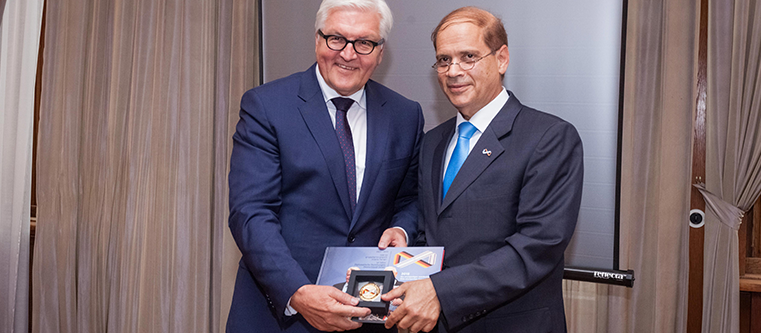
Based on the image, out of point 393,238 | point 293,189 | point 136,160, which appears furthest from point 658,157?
point 136,160

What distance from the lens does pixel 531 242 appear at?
1.45 metres

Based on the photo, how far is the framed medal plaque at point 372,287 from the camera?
4.62 feet

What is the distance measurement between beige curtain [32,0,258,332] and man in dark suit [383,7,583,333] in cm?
167

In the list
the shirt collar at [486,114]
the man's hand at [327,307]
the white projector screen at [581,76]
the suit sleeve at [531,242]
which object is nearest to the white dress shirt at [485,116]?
the shirt collar at [486,114]

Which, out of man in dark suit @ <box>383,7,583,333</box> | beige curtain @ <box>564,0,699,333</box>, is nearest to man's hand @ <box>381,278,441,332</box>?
man in dark suit @ <box>383,7,583,333</box>

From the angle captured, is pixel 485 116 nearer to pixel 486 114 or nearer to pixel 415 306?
pixel 486 114

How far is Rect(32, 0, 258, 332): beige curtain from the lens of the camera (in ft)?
10.0

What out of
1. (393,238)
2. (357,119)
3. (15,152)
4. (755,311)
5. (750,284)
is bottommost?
(755,311)

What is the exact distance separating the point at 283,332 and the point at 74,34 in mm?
2629

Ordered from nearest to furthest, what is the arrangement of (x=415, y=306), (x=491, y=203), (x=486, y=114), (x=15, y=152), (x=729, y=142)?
(x=415, y=306) → (x=491, y=203) → (x=486, y=114) → (x=729, y=142) → (x=15, y=152)

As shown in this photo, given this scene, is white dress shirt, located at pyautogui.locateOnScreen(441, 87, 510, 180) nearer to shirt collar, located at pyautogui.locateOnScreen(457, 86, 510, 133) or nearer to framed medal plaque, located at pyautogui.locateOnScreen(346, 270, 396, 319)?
shirt collar, located at pyautogui.locateOnScreen(457, 86, 510, 133)

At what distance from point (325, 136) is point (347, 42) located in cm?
31

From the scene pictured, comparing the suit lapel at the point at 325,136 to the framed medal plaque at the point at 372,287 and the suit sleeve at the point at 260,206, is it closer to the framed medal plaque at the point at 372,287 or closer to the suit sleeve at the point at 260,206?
the suit sleeve at the point at 260,206

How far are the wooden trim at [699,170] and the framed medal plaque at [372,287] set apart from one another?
1679 millimetres
